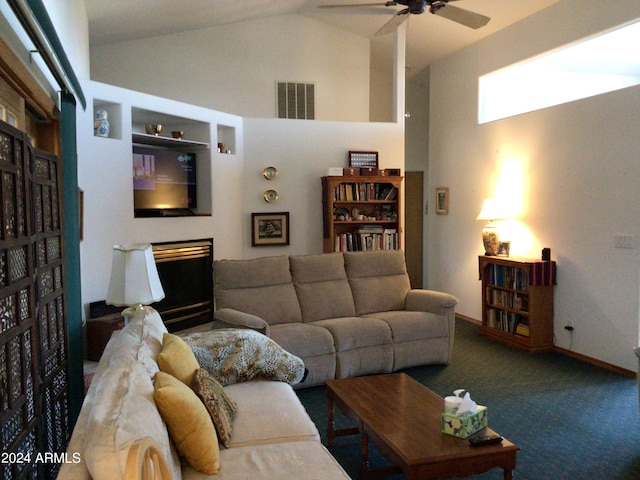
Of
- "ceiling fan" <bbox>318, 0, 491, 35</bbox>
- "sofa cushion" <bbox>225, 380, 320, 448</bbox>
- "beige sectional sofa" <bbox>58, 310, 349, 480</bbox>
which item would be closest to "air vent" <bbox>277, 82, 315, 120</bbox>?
"ceiling fan" <bbox>318, 0, 491, 35</bbox>

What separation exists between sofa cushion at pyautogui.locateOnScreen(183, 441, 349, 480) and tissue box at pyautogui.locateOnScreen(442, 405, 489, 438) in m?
0.59

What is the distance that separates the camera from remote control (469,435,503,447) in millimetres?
2160

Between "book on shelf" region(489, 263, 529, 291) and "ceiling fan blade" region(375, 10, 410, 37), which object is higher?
"ceiling fan blade" region(375, 10, 410, 37)

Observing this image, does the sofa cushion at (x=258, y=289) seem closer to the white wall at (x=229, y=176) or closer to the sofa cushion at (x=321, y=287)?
the sofa cushion at (x=321, y=287)

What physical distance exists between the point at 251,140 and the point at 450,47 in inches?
112

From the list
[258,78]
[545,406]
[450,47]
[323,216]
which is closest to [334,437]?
[545,406]

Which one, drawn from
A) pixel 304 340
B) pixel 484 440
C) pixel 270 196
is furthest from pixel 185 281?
pixel 484 440

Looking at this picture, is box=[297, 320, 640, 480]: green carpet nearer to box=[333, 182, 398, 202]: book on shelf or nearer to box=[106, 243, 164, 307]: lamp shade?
box=[106, 243, 164, 307]: lamp shade

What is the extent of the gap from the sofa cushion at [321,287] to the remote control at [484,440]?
2304 millimetres

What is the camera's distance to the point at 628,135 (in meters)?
4.27

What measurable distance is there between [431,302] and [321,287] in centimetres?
99

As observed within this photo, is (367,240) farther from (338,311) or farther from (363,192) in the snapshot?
(338,311)

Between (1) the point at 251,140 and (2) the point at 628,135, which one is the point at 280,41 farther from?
(2) the point at 628,135

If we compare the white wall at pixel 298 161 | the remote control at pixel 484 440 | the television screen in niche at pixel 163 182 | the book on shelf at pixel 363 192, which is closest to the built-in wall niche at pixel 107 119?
the television screen in niche at pixel 163 182
